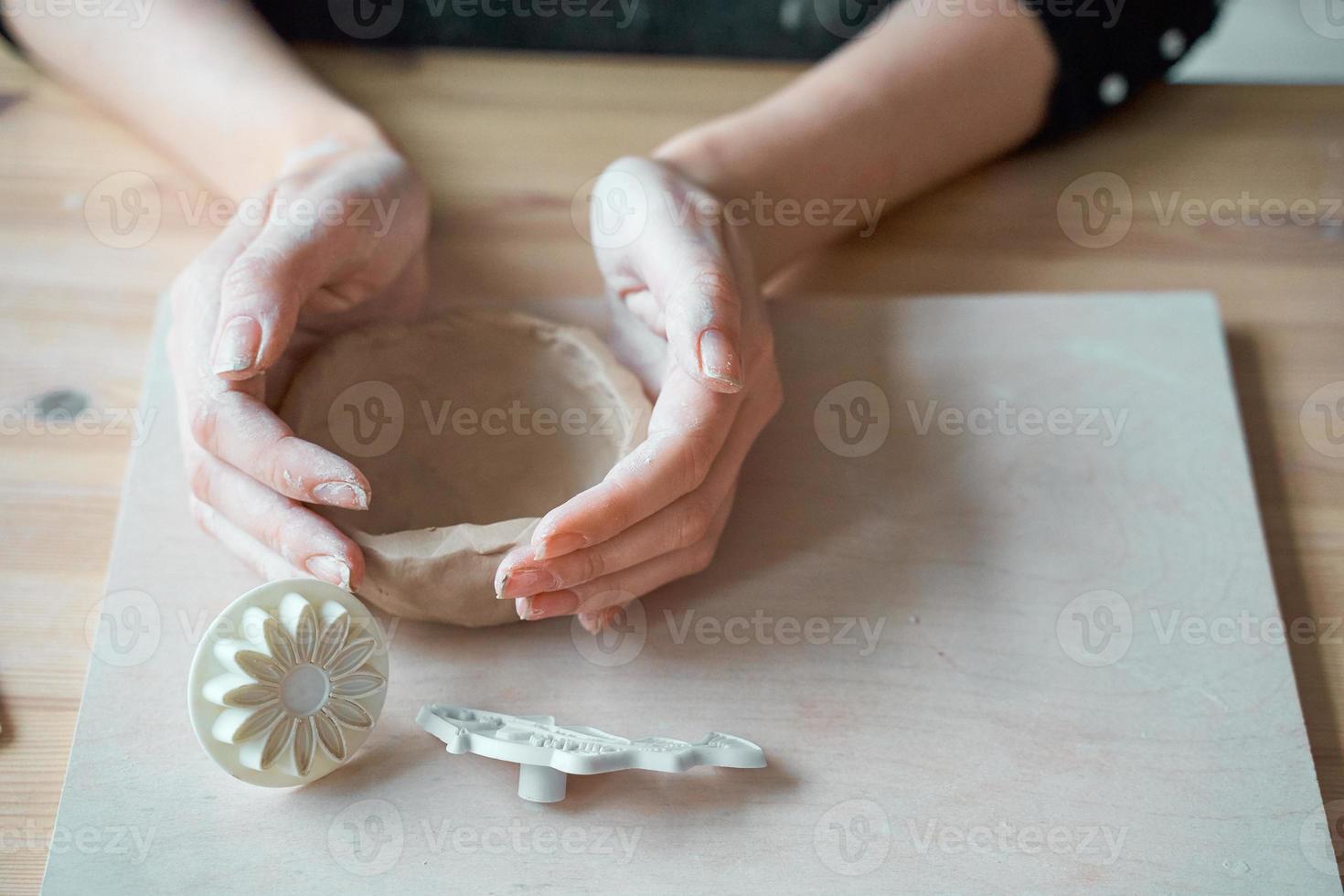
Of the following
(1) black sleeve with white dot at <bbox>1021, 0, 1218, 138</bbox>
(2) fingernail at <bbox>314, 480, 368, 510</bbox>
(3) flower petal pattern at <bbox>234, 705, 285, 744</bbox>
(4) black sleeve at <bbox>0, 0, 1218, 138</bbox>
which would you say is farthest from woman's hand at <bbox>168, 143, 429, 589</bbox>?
(1) black sleeve with white dot at <bbox>1021, 0, 1218, 138</bbox>

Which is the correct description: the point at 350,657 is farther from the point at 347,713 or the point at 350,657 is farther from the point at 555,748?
the point at 555,748

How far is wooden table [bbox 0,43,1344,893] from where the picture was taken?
101cm

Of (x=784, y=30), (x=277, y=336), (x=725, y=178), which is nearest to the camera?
(x=277, y=336)

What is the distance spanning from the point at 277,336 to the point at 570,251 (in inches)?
18.1

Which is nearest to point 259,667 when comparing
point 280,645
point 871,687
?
point 280,645

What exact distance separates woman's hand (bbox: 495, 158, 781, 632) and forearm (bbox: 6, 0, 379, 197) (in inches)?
14.9

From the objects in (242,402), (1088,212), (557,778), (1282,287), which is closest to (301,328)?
(242,402)

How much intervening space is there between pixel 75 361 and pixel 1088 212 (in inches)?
44.9

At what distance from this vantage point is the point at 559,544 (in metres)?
0.86

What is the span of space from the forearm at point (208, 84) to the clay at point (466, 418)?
0.29 meters

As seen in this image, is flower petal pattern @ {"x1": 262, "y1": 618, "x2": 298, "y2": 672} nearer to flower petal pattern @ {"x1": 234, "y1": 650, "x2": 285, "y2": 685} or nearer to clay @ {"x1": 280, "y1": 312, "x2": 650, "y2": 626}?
flower petal pattern @ {"x1": 234, "y1": 650, "x2": 285, "y2": 685}

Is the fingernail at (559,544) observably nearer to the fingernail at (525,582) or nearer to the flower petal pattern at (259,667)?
the fingernail at (525,582)

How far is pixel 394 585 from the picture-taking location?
2.90ft

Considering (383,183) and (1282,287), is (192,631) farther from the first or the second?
(1282,287)
